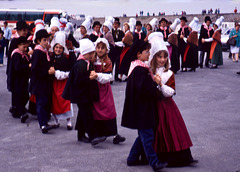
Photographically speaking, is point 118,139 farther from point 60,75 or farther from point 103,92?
point 60,75

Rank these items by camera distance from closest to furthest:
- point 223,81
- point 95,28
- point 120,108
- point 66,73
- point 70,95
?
1. point 70,95
2. point 66,73
3. point 120,108
4. point 95,28
5. point 223,81

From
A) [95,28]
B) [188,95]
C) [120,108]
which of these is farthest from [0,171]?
[95,28]

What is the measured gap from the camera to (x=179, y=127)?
462 centimetres

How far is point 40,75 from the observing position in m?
6.45

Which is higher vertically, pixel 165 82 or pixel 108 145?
pixel 165 82

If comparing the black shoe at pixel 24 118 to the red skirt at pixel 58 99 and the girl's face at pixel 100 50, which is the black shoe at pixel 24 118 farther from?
the girl's face at pixel 100 50

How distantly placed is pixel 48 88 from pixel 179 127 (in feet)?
8.76

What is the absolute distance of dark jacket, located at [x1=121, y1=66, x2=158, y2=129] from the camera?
4461 millimetres

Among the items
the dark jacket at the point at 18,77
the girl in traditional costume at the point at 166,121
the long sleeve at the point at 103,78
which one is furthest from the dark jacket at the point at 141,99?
the dark jacket at the point at 18,77

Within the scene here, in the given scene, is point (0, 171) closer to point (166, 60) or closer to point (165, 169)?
point (165, 169)

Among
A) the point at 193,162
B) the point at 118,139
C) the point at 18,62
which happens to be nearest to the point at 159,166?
the point at 193,162

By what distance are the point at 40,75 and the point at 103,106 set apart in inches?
50.8

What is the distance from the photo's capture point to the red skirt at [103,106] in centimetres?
573

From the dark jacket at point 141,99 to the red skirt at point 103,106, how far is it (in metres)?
1.19
